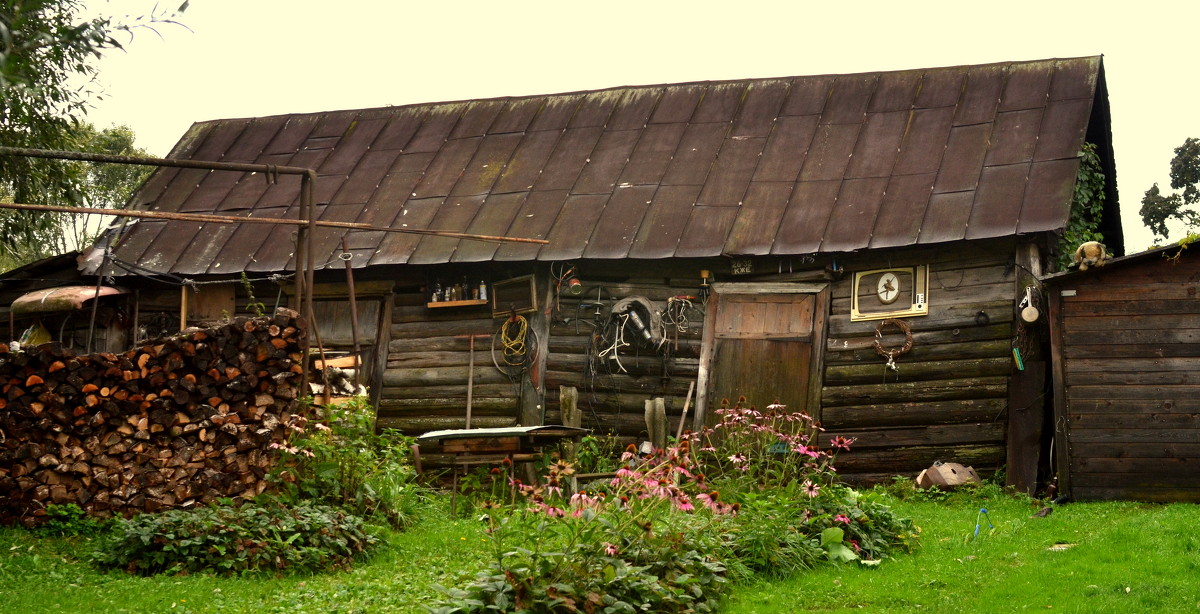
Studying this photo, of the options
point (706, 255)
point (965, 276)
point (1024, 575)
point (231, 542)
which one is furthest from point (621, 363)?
point (1024, 575)

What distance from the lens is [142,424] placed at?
9719mm

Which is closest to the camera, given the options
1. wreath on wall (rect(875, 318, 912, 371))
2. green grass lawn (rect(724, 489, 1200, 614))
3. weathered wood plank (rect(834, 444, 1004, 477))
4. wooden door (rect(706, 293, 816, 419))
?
green grass lawn (rect(724, 489, 1200, 614))

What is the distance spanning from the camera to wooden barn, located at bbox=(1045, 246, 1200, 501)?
11031 mm

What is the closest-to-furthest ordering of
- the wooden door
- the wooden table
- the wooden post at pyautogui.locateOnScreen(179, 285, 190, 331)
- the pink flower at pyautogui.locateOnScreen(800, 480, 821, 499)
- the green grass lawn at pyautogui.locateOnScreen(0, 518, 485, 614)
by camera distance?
the green grass lawn at pyautogui.locateOnScreen(0, 518, 485, 614) → the pink flower at pyautogui.locateOnScreen(800, 480, 821, 499) → the wooden table → the wooden door → the wooden post at pyautogui.locateOnScreen(179, 285, 190, 331)

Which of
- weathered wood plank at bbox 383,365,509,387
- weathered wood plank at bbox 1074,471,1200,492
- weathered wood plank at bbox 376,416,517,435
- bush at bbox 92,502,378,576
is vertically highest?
weathered wood plank at bbox 383,365,509,387

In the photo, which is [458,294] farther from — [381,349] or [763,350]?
[763,350]

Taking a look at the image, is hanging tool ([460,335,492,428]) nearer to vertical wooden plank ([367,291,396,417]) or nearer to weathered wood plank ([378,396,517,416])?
weathered wood plank ([378,396,517,416])

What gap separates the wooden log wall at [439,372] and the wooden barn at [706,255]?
3 centimetres

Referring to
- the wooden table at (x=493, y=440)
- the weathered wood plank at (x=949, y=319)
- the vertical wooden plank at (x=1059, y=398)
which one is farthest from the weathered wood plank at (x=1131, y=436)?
the wooden table at (x=493, y=440)

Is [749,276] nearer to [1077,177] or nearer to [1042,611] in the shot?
[1077,177]

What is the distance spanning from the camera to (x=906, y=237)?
12742 mm

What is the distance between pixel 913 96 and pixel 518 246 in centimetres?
514

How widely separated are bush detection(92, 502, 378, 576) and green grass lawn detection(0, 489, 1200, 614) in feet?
0.57

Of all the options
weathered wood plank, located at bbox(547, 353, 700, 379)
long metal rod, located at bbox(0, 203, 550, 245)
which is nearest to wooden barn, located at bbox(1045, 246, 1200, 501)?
weathered wood plank, located at bbox(547, 353, 700, 379)
